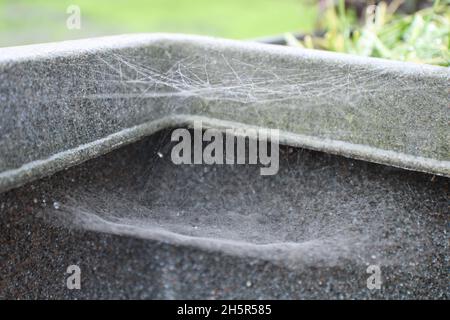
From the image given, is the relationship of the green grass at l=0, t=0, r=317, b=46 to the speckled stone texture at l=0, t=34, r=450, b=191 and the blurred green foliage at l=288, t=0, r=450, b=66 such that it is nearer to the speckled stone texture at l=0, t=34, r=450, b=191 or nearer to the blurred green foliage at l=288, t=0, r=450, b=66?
the blurred green foliage at l=288, t=0, r=450, b=66

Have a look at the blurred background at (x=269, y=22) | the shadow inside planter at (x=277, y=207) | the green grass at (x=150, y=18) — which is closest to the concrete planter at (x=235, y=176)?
the shadow inside planter at (x=277, y=207)

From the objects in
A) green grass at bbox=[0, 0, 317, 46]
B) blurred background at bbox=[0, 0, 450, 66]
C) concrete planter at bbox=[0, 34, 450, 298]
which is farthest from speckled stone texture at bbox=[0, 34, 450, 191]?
green grass at bbox=[0, 0, 317, 46]

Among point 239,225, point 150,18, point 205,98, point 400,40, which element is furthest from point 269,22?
point 239,225

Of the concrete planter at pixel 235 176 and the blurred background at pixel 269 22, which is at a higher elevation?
the blurred background at pixel 269 22

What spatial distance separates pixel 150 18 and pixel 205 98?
185 inches

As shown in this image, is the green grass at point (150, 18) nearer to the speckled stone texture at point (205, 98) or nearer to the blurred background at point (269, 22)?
the blurred background at point (269, 22)

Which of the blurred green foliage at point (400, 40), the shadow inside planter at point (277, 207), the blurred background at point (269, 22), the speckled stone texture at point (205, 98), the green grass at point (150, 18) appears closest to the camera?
the speckled stone texture at point (205, 98)

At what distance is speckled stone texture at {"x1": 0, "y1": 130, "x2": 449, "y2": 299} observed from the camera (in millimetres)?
1472

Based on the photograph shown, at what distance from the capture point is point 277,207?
1632 millimetres

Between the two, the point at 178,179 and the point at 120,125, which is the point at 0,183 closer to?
the point at 120,125

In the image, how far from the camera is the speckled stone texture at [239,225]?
57.9 inches

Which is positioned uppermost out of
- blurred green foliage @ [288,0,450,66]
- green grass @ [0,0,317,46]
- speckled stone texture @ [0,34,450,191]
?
green grass @ [0,0,317,46]

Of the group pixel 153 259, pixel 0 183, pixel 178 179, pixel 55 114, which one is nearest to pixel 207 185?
pixel 178 179

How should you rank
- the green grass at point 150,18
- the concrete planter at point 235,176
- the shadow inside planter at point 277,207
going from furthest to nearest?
the green grass at point 150,18
the shadow inside planter at point 277,207
the concrete planter at point 235,176
